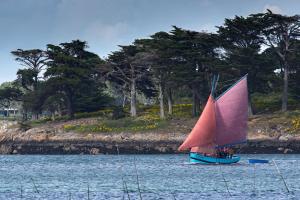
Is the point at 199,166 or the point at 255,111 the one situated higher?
the point at 255,111

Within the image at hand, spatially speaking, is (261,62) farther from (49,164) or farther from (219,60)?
(49,164)

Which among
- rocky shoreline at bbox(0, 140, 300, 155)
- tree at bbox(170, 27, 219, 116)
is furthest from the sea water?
tree at bbox(170, 27, 219, 116)

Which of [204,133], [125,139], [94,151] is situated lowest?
[204,133]

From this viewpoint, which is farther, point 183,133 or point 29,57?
point 29,57

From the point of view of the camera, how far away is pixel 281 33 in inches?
4254

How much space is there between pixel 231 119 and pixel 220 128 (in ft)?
4.21

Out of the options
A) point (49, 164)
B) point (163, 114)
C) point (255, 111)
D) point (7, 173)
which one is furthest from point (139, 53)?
point (7, 173)

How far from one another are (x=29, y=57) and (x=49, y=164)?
4703cm

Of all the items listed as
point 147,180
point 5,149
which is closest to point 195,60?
point 5,149

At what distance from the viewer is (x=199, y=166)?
78.6m

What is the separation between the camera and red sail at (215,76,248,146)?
75.6 meters

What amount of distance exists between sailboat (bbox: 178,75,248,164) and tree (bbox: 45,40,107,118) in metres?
45.5

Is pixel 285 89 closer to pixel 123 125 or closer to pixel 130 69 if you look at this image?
pixel 123 125

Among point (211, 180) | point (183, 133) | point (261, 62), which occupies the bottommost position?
point (211, 180)
